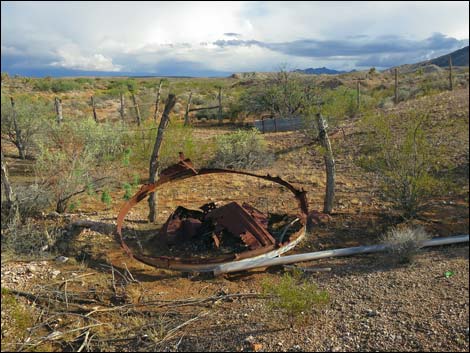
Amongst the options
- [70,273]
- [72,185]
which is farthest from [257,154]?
[70,273]

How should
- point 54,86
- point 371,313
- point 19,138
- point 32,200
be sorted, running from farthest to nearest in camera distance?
point 54,86, point 19,138, point 32,200, point 371,313

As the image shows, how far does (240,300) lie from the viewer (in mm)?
6227

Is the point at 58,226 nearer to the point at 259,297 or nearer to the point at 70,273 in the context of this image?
the point at 70,273

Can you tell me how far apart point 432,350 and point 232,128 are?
19.3 meters

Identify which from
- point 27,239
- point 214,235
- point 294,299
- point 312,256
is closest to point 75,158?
point 27,239

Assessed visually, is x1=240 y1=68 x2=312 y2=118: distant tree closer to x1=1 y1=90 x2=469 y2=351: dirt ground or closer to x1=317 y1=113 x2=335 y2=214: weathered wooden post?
x1=317 y1=113 x2=335 y2=214: weathered wooden post

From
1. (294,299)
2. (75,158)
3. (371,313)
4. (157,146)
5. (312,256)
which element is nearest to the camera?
(294,299)

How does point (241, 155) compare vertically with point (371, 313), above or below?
above

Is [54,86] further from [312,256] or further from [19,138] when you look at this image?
[312,256]

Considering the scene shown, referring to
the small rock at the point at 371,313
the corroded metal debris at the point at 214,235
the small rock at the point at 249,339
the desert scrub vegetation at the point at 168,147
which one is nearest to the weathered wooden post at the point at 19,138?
the desert scrub vegetation at the point at 168,147

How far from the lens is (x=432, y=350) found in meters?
4.84

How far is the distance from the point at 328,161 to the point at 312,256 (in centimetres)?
264

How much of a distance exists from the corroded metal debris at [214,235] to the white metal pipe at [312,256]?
120mm

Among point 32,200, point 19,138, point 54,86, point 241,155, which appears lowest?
point 32,200
